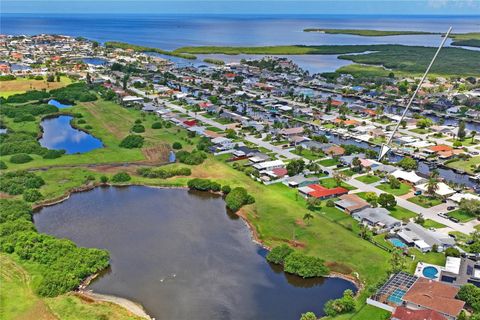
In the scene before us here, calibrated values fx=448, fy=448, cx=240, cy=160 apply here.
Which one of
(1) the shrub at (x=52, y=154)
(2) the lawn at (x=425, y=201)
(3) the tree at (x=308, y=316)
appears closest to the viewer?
(3) the tree at (x=308, y=316)

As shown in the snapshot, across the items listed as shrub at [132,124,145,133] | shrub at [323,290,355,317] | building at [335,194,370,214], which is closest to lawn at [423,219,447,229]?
building at [335,194,370,214]

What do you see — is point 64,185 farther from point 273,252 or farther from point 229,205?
point 273,252

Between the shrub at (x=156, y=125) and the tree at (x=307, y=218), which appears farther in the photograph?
the shrub at (x=156, y=125)

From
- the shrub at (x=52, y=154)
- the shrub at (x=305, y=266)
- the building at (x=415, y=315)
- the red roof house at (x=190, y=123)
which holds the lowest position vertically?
the shrub at (x=52, y=154)

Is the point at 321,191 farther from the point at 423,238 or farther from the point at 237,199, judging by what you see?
the point at 423,238

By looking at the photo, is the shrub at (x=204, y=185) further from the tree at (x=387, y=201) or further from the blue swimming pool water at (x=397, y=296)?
the blue swimming pool water at (x=397, y=296)

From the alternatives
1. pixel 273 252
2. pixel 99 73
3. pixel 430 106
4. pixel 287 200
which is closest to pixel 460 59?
pixel 430 106

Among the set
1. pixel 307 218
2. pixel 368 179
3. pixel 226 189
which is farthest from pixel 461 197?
pixel 226 189

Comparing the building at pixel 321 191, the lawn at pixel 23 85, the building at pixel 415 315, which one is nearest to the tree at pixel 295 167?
the building at pixel 321 191
